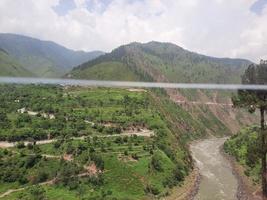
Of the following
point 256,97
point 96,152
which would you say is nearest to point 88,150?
point 96,152

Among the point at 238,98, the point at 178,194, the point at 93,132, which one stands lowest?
the point at 178,194

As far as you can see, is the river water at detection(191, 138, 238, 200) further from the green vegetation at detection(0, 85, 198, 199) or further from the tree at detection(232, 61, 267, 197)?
the tree at detection(232, 61, 267, 197)

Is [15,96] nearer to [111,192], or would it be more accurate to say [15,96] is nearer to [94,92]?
[94,92]

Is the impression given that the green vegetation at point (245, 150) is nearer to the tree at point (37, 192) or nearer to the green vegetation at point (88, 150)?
the green vegetation at point (88, 150)

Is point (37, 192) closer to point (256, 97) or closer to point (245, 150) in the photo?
point (256, 97)

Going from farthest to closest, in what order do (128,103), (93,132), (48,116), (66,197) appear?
(128,103)
(48,116)
(93,132)
(66,197)

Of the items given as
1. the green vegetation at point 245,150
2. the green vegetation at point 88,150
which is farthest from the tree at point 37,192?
the green vegetation at point 245,150

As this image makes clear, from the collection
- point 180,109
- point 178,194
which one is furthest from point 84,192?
point 180,109
